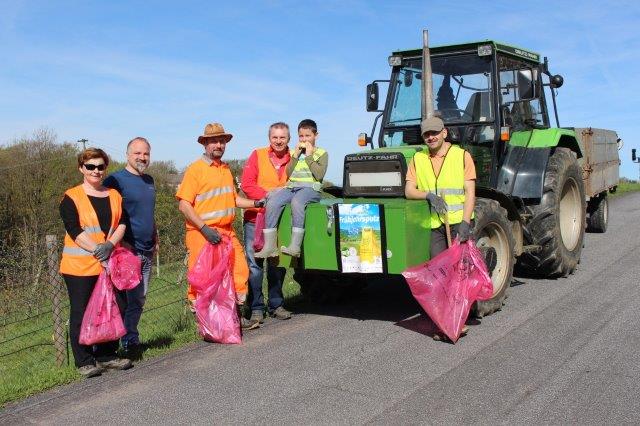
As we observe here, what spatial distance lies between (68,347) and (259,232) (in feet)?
6.93

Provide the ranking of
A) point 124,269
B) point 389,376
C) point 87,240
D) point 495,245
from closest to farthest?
point 389,376 < point 87,240 < point 124,269 < point 495,245

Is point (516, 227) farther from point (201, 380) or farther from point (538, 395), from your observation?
point (201, 380)

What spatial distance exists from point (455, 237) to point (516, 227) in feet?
5.29

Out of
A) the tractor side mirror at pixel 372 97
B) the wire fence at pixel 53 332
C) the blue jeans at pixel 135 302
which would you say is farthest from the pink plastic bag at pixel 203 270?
the tractor side mirror at pixel 372 97

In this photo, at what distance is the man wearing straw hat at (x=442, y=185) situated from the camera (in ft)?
19.5

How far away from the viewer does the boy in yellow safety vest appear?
622cm

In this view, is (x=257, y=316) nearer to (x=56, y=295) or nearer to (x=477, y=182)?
(x=56, y=295)

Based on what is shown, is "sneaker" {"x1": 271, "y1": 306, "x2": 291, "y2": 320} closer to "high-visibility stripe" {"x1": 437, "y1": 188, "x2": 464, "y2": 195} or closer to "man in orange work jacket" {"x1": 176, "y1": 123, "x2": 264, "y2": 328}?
"man in orange work jacket" {"x1": 176, "y1": 123, "x2": 264, "y2": 328}

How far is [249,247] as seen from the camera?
21.7 feet

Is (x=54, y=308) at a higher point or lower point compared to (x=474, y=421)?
higher

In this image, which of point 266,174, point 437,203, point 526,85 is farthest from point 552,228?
point 266,174

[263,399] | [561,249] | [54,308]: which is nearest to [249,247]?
[54,308]

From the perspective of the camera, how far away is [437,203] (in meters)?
5.87

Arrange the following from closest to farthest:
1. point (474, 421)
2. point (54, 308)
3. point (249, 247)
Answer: point (474, 421) → point (54, 308) → point (249, 247)
